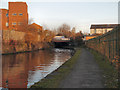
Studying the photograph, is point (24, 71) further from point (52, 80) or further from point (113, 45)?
point (113, 45)

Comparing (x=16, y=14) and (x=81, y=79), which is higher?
(x=16, y=14)

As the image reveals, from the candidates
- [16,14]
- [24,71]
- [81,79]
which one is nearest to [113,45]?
[81,79]

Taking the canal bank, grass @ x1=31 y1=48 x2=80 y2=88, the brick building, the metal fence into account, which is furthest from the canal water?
the brick building

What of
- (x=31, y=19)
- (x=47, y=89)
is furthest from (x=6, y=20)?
(x=47, y=89)

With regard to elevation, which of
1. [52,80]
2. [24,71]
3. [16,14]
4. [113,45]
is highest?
[16,14]

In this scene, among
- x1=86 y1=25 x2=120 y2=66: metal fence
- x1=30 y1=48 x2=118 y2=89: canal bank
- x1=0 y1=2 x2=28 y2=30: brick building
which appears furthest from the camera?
x1=0 y1=2 x2=28 y2=30: brick building

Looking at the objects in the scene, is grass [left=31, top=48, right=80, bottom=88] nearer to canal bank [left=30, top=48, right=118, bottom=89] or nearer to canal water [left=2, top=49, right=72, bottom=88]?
canal bank [left=30, top=48, right=118, bottom=89]

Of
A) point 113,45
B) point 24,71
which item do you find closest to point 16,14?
point 24,71

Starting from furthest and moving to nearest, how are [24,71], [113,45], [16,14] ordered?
[16,14] < [24,71] < [113,45]

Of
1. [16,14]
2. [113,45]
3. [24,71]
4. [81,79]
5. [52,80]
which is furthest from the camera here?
[16,14]

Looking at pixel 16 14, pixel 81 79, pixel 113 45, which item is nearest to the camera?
pixel 81 79

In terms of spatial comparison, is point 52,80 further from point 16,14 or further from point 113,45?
point 16,14

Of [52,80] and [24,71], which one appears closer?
[52,80]

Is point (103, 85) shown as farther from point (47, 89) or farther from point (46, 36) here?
point (46, 36)
